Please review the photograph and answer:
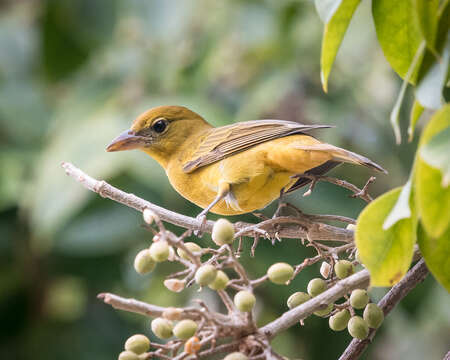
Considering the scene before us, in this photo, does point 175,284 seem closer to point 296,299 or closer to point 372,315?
point 296,299

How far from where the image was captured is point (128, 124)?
4164 millimetres

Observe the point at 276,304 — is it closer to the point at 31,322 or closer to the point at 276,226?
the point at 31,322

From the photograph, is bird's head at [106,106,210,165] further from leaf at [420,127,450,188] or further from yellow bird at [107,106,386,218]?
leaf at [420,127,450,188]

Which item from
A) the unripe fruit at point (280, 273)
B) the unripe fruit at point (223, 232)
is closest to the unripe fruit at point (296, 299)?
the unripe fruit at point (280, 273)

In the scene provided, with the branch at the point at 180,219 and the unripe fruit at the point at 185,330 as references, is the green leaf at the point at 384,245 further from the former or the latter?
the branch at the point at 180,219

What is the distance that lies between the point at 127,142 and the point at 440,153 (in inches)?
94.1

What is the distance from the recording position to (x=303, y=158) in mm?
2605

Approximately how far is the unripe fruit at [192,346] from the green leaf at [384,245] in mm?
398

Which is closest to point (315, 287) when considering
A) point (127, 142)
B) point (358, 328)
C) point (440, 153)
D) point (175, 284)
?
point (358, 328)

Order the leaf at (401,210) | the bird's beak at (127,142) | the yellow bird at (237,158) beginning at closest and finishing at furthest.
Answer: the leaf at (401,210) → the yellow bird at (237,158) → the bird's beak at (127,142)

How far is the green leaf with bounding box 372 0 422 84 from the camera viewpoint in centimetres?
162

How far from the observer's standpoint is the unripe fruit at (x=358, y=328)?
1662mm

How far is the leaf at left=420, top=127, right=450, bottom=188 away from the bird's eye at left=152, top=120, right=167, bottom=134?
2470 millimetres

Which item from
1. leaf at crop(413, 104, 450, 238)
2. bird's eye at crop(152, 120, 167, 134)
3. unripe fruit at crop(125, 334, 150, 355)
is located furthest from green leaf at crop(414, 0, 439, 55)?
bird's eye at crop(152, 120, 167, 134)
